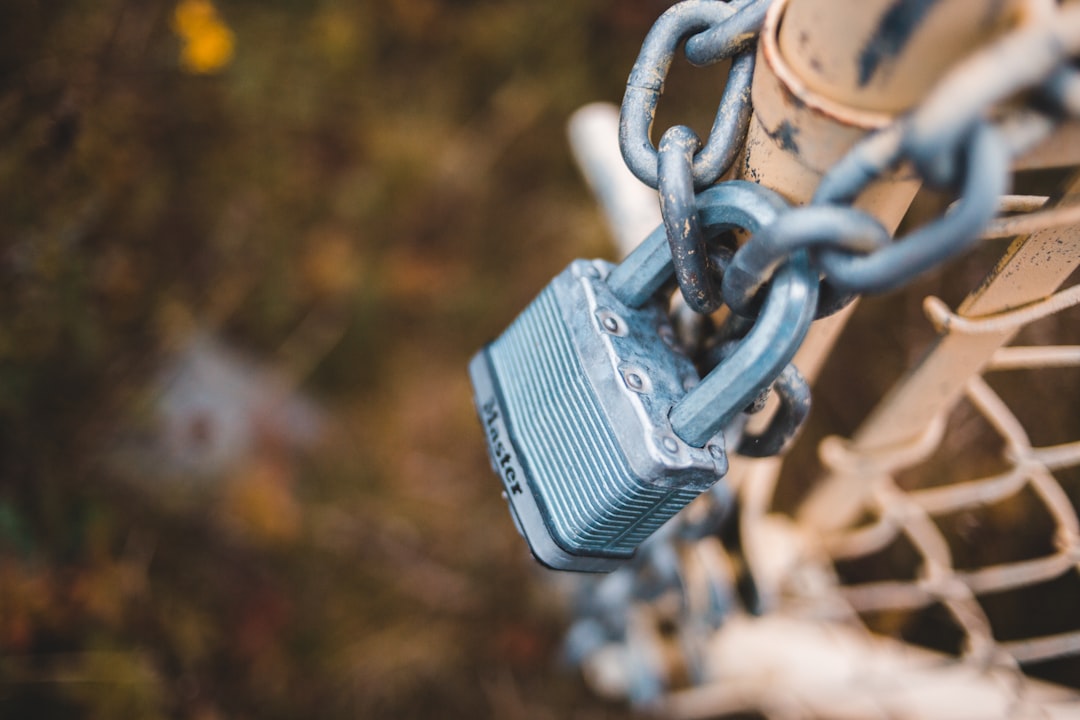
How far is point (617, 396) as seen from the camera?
1.43 ft

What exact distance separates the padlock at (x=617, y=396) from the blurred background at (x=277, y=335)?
1044 mm

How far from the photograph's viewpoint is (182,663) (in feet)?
4.10

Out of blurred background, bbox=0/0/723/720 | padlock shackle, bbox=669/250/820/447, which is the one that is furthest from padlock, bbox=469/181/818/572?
blurred background, bbox=0/0/723/720

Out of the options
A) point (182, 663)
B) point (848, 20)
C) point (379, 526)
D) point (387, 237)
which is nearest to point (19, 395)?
point (182, 663)

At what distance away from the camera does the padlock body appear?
16.8 inches

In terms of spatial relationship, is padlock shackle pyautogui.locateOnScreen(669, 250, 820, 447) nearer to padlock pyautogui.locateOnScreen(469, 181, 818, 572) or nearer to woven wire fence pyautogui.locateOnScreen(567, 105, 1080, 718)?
padlock pyautogui.locateOnScreen(469, 181, 818, 572)

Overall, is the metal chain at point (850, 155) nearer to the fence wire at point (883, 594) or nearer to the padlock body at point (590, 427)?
the padlock body at point (590, 427)

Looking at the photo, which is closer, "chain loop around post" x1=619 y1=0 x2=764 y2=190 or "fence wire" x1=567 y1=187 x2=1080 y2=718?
"chain loop around post" x1=619 y1=0 x2=764 y2=190

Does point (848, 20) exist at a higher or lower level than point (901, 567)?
higher

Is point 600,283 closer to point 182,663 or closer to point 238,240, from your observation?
point 182,663

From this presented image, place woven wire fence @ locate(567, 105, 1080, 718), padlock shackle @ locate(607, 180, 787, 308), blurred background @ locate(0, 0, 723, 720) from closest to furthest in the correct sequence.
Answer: padlock shackle @ locate(607, 180, 787, 308) → woven wire fence @ locate(567, 105, 1080, 718) → blurred background @ locate(0, 0, 723, 720)

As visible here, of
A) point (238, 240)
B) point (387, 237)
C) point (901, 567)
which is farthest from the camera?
point (387, 237)

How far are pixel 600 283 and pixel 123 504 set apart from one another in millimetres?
1267

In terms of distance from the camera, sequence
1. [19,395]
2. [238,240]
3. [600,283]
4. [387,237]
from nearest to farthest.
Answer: [600,283], [19,395], [238,240], [387,237]
